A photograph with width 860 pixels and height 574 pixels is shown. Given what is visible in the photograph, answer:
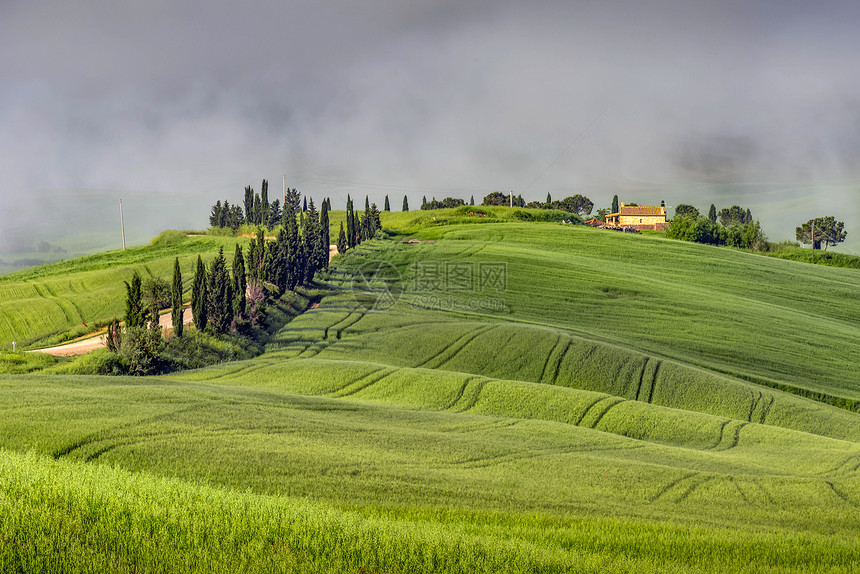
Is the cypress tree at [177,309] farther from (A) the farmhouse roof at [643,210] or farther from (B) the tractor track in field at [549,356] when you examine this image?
(A) the farmhouse roof at [643,210]

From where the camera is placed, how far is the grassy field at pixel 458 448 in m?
8.30

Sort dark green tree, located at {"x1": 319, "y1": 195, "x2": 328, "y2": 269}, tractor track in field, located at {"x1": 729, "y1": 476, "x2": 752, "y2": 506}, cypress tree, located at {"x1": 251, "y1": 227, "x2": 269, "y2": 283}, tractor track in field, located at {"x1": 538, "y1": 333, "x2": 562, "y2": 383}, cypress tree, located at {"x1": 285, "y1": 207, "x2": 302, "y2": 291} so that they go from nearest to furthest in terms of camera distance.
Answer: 1. tractor track in field, located at {"x1": 729, "y1": 476, "x2": 752, "y2": 506}
2. tractor track in field, located at {"x1": 538, "y1": 333, "x2": 562, "y2": 383}
3. cypress tree, located at {"x1": 251, "y1": 227, "x2": 269, "y2": 283}
4. cypress tree, located at {"x1": 285, "y1": 207, "x2": 302, "y2": 291}
5. dark green tree, located at {"x1": 319, "y1": 195, "x2": 328, "y2": 269}

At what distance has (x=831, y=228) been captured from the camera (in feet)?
568

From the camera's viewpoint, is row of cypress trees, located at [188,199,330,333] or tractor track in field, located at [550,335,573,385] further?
row of cypress trees, located at [188,199,330,333]

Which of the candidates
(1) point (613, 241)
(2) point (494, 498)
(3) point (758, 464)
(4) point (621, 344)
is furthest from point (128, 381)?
(1) point (613, 241)

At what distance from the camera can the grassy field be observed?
27.2 feet

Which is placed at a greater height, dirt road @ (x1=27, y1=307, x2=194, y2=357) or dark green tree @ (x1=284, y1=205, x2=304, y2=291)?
dark green tree @ (x1=284, y1=205, x2=304, y2=291)

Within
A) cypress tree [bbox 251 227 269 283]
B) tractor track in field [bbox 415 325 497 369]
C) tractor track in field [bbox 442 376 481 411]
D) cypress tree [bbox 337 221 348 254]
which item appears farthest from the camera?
cypress tree [bbox 337 221 348 254]

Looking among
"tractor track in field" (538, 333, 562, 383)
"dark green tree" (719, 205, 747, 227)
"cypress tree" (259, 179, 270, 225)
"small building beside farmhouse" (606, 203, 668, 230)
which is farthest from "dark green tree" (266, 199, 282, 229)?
"dark green tree" (719, 205, 747, 227)

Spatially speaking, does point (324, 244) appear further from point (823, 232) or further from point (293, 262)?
point (823, 232)

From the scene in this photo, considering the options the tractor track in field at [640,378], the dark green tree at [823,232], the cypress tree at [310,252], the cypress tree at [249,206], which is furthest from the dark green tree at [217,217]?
the dark green tree at [823,232]

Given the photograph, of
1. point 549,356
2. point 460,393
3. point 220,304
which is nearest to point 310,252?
point 220,304

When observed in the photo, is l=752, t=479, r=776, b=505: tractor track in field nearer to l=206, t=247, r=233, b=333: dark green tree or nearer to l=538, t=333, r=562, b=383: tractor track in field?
l=538, t=333, r=562, b=383: tractor track in field

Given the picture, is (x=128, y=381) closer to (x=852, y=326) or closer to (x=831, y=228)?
(x=852, y=326)
